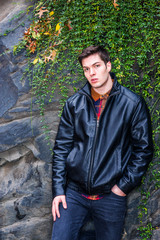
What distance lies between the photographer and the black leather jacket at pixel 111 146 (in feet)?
7.55

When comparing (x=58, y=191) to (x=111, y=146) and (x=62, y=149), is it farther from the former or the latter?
(x=111, y=146)

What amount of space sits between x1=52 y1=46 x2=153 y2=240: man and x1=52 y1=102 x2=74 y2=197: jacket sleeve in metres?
0.05

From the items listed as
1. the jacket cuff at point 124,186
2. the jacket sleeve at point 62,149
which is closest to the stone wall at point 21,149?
the jacket sleeve at point 62,149

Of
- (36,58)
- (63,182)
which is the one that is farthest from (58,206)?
(36,58)

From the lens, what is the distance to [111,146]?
235cm

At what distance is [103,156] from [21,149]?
4.19 feet

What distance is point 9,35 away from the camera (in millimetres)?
3197

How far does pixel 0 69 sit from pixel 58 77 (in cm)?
78

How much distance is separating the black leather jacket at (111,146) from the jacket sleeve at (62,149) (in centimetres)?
4

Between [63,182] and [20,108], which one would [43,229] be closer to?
[63,182]

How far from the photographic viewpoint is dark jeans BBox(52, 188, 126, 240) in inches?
91.9

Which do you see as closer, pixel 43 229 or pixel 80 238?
pixel 80 238

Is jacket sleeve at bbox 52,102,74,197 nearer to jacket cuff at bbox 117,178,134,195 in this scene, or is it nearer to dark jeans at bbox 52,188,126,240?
dark jeans at bbox 52,188,126,240

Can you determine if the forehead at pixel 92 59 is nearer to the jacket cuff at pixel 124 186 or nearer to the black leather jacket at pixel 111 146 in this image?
the black leather jacket at pixel 111 146
